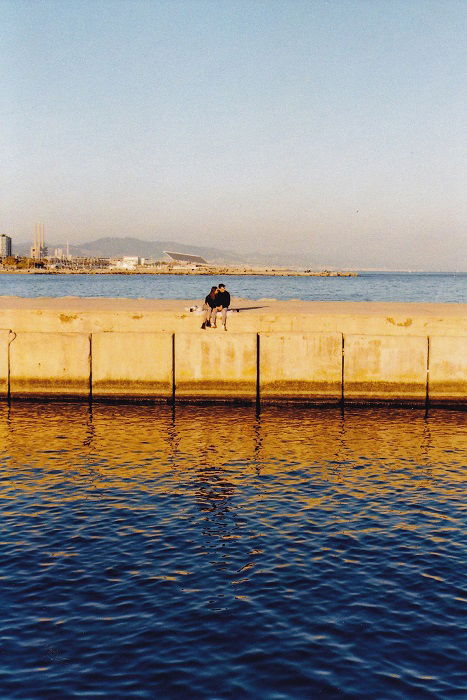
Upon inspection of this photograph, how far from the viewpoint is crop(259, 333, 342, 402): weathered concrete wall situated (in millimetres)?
21688

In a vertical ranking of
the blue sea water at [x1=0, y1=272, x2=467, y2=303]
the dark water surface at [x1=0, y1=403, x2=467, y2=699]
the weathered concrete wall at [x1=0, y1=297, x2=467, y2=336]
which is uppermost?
the blue sea water at [x1=0, y1=272, x2=467, y2=303]

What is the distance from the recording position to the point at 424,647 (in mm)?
7992

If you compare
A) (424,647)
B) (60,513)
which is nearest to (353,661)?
(424,647)

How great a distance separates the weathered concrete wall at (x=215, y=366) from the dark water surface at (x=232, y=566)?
4.11 meters

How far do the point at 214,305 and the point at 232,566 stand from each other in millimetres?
13233

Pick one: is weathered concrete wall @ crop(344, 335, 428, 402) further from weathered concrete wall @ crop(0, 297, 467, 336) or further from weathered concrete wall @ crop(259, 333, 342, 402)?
weathered concrete wall @ crop(0, 297, 467, 336)

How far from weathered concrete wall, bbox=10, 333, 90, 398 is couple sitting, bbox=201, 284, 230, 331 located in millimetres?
3776

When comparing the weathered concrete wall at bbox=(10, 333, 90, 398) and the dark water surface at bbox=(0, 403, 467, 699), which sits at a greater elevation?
the weathered concrete wall at bbox=(10, 333, 90, 398)

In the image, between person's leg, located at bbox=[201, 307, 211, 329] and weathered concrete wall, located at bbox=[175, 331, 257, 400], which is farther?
person's leg, located at bbox=[201, 307, 211, 329]

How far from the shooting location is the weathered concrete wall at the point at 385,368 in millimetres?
21578

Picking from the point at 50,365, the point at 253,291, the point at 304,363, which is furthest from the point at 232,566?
the point at 253,291

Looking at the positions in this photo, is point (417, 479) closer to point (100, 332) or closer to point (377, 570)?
point (377, 570)

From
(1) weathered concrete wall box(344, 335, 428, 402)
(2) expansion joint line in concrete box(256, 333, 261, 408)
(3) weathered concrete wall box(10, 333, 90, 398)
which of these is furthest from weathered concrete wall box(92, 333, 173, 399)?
(1) weathered concrete wall box(344, 335, 428, 402)

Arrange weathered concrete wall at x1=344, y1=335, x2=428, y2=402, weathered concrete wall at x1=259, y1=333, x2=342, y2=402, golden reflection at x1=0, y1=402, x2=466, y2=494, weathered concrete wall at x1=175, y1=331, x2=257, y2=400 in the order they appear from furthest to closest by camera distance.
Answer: weathered concrete wall at x1=175, y1=331, x2=257, y2=400
weathered concrete wall at x1=259, y1=333, x2=342, y2=402
weathered concrete wall at x1=344, y1=335, x2=428, y2=402
golden reflection at x1=0, y1=402, x2=466, y2=494
